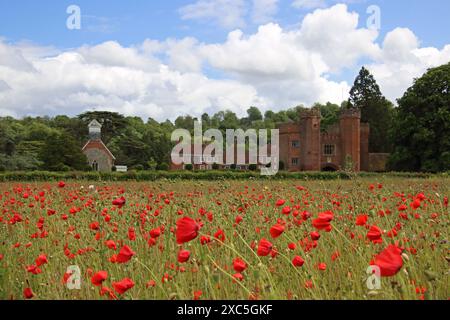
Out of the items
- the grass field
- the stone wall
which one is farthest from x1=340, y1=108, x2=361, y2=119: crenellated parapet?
the grass field

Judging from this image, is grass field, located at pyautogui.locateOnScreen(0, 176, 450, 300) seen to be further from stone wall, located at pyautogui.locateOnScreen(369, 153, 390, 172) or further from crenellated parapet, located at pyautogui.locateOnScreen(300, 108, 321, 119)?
crenellated parapet, located at pyautogui.locateOnScreen(300, 108, 321, 119)

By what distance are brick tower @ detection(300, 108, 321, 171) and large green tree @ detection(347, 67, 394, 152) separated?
228 inches

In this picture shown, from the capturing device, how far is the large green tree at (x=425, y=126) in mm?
38312

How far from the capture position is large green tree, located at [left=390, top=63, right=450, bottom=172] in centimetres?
3831

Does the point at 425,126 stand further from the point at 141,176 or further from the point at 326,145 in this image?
the point at 141,176

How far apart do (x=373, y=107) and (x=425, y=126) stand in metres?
20.0

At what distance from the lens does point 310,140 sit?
57.4 metres

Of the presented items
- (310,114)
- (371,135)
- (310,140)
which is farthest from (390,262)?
(371,135)

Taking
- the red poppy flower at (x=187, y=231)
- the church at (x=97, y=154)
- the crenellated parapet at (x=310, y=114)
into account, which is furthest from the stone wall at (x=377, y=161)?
the red poppy flower at (x=187, y=231)
